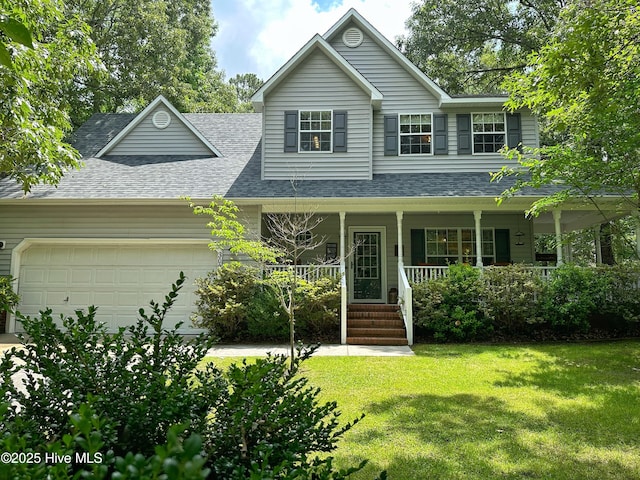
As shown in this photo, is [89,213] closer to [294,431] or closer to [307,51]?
[307,51]

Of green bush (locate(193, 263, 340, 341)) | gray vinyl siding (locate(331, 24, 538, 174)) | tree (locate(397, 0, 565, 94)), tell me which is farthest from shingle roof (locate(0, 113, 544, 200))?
tree (locate(397, 0, 565, 94))

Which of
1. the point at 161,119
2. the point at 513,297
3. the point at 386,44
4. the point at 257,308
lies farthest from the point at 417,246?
the point at 161,119

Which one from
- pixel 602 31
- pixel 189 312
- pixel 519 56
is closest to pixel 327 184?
pixel 189 312

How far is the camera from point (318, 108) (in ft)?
40.3

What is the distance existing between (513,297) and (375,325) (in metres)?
3.26

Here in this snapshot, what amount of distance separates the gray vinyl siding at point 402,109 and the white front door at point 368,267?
78.6 inches

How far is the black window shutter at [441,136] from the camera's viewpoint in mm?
12406

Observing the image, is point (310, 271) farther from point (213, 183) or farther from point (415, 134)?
point (415, 134)

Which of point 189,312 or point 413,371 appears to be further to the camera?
point 189,312

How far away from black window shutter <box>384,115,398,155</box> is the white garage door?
611 cm

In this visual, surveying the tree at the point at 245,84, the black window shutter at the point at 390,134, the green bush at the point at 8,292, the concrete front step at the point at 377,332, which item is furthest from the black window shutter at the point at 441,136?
the tree at the point at 245,84

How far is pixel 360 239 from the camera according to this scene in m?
13.0

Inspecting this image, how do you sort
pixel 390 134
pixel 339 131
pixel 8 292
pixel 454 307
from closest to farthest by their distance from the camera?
1. pixel 454 307
2. pixel 8 292
3. pixel 339 131
4. pixel 390 134

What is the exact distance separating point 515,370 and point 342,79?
9.21m
